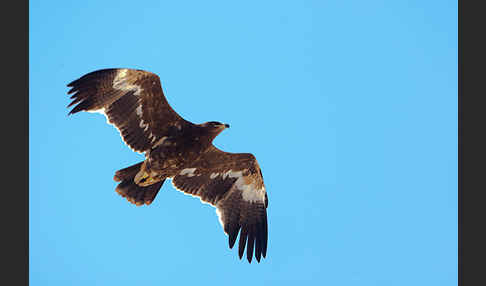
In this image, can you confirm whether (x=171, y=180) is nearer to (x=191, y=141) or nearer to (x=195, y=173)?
(x=195, y=173)

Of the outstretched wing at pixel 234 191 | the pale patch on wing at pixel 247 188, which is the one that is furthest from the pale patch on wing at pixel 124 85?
the pale patch on wing at pixel 247 188

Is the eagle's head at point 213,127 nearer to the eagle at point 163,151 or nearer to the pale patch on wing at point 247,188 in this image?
the eagle at point 163,151

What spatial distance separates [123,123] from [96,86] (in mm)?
934

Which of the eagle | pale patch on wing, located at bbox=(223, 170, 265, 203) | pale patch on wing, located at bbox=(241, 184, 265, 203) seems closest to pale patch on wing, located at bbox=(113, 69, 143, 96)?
the eagle

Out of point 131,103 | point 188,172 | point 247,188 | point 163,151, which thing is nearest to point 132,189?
point 163,151

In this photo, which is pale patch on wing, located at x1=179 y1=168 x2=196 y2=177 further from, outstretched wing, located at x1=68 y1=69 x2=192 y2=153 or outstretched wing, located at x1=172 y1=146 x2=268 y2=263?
outstretched wing, located at x1=68 y1=69 x2=192 y2=153

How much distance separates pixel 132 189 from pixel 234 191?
7.70 feet

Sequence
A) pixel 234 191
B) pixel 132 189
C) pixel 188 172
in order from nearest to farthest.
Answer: pixel 132 189, pixel 188 172, pixel 234 191

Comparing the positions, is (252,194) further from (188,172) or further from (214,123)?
(214,123)

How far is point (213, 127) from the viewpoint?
37.1 feet

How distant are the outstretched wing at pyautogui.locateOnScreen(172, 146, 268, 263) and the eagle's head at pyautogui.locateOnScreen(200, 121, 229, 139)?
985 millimetres

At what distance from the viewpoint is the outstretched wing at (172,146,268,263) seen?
1238cm

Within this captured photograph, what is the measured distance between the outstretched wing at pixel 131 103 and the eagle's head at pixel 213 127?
50 cm

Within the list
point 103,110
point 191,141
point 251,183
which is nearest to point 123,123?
point 103,110
